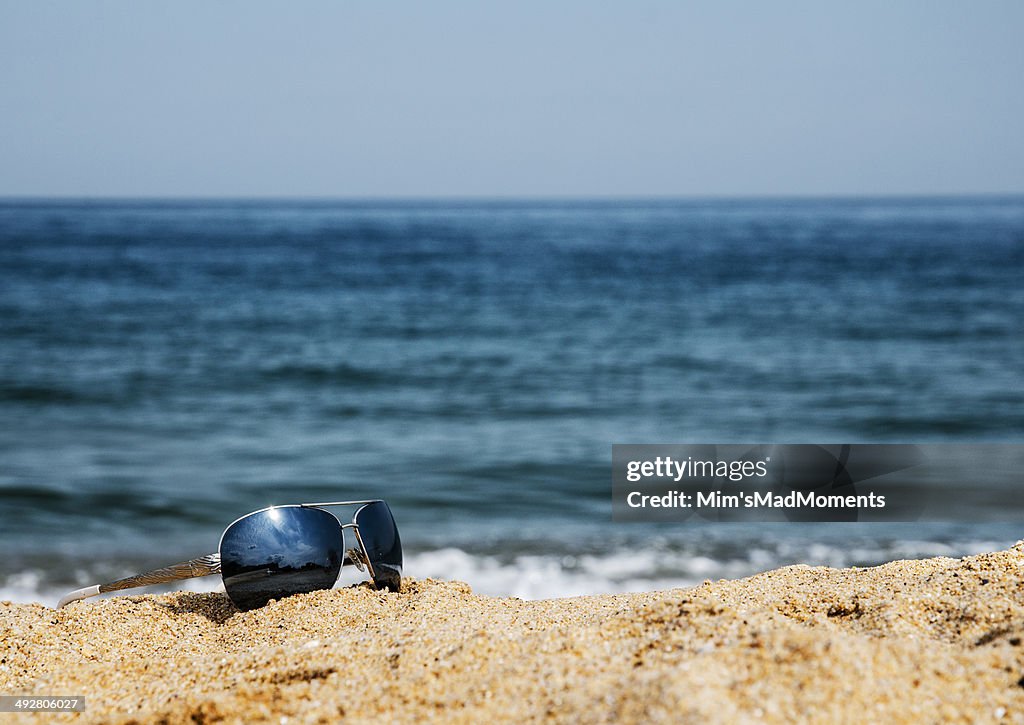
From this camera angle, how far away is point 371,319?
53.2ft

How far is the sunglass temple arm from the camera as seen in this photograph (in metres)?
2.73

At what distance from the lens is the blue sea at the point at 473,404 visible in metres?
5.38

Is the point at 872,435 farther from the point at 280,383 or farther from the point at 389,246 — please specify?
the point at 389,246

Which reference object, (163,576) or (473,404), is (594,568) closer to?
(163,576)

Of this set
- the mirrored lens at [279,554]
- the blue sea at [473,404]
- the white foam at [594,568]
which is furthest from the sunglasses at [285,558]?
the blue sea at [473,404]

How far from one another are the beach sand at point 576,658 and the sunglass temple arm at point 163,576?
0.06m

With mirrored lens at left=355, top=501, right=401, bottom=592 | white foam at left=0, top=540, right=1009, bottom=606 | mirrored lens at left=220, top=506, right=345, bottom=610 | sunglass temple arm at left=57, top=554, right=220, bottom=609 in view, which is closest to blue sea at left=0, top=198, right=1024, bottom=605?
white foam at left=0, top=540, right=1009, bottom=606

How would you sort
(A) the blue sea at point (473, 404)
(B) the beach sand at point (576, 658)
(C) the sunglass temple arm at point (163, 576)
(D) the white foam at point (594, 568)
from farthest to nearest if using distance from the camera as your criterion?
(A) the blue sea at point (473, 404), (D) the white foam at point (594, 568), (C) the sunglass temple arm at point (163, 576), (B) the beach sand at point (576, 658)

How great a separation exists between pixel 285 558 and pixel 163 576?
13.9 inches

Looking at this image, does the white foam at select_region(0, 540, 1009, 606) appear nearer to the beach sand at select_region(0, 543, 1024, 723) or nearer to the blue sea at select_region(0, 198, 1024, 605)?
the blue sea at select_region(0, 198, 1024, 605)

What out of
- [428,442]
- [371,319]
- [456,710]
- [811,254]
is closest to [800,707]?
[456,710]

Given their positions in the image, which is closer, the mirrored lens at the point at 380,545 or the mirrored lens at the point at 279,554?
the mirrored lens at the point at 279,554

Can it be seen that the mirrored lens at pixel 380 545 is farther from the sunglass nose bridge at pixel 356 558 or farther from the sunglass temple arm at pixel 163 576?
the sunglass temple arm at pixel 163 576

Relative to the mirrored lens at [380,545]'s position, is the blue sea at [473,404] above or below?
below
